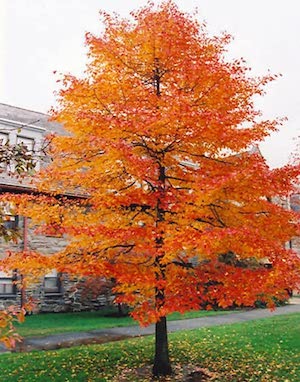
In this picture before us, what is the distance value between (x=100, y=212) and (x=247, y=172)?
10.6ft

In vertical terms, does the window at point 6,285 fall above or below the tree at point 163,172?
below

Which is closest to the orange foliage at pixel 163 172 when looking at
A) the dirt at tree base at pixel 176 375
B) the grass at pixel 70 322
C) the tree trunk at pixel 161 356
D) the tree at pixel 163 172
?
the tree at pixel 163 172

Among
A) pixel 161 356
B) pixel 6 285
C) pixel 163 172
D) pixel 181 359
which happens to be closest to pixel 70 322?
pixel 6 285

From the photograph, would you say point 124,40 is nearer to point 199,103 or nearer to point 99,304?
point 199,103

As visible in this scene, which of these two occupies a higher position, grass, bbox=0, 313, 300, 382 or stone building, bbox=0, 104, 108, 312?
stone building, bbox=0, 104, 108, 312

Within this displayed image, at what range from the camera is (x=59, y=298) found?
23.0 metres

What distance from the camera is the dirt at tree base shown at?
9.78m

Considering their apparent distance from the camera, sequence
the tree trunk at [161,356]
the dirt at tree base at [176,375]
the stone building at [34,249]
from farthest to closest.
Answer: the stone building at [34,249] < the tree trunk at [161,356] < the dirt at tree base at [176,375]

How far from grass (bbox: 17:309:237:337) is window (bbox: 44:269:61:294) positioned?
53.3 inches

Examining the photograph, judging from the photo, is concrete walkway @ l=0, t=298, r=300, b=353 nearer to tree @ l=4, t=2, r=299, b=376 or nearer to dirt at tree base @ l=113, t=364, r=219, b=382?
dirt at tree base @ l=113, t=364, r=219, b=382

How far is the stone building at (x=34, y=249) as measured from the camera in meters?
21.4

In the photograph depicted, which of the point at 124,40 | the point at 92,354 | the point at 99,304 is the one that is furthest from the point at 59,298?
the point at 124,40

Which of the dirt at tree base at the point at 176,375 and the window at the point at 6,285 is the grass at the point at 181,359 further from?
the window at the point at 6,285

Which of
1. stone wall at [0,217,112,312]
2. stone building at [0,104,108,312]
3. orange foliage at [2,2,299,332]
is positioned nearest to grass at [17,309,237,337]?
stone wall at [0,217,112,312]
